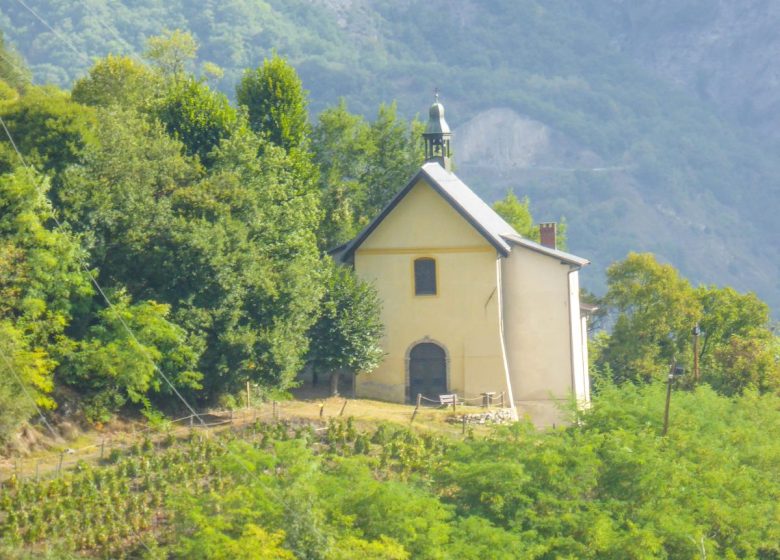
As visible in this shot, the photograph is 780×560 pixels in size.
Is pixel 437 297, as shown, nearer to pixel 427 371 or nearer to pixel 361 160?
pixel 427 371

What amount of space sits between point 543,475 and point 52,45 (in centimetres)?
14751

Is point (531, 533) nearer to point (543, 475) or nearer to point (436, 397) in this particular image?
point (543, 475)

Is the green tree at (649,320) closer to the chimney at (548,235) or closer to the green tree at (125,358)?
the chimney at (548,235)

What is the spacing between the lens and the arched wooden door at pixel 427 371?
2324 inches

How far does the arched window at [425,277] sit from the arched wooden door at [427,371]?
201 cm

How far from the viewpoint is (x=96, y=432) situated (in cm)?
4397

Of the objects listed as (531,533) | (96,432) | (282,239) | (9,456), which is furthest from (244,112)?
(531,533)

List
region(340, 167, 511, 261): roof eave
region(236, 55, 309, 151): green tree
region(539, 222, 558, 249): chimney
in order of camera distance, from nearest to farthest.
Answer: region(340, 167, 511, 261): roof eave < region(236, 55, 309, 151): green tree < region(539, 222, 558, 249): chimney

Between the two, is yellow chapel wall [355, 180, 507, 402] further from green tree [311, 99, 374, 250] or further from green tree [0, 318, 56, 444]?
green tree [0, 318, 56, 444]

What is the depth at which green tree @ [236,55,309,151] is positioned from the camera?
62500 millimetres

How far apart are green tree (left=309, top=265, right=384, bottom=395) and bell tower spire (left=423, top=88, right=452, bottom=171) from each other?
34.1 ft

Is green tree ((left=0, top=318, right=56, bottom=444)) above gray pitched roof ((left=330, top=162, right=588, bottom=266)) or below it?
below

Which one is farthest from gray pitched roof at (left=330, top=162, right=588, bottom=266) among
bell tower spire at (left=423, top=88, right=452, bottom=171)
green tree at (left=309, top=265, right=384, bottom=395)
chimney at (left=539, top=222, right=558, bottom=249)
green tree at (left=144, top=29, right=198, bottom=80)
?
green tree at (left=144, top=29, right=198, bottom=80)

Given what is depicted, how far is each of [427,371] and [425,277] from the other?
363 centimetres
